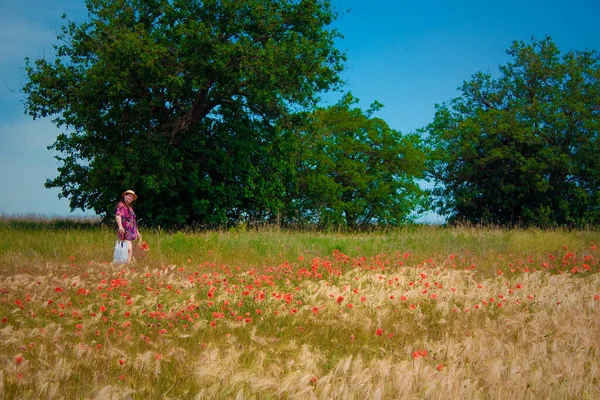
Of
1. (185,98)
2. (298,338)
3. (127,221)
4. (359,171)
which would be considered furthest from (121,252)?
(359,171)

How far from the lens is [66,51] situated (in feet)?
84.6

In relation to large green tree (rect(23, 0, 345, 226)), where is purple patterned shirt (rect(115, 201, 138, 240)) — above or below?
below

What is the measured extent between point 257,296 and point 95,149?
727 inches

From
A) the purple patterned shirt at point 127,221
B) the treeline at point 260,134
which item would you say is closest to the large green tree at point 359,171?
the treeline at point 260,134

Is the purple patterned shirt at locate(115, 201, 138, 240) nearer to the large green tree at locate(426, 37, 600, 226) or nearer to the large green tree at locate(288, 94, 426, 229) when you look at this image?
the large green tree at locate(288, 94, 426, 229)

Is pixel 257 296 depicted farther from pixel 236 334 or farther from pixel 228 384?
pixel 228 384

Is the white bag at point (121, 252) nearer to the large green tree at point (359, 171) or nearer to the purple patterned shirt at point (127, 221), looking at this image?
the purple patterned shirt at point (127, 221)

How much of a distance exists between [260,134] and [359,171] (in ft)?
27.1

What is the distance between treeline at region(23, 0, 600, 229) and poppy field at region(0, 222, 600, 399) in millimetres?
11981

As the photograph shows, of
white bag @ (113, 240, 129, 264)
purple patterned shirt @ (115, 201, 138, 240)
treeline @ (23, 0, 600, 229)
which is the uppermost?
treeline @ (23, 0, 600, 229)

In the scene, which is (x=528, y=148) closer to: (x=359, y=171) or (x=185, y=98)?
(x=359, y=171)

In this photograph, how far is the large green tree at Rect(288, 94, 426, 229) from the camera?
3027 centimetres

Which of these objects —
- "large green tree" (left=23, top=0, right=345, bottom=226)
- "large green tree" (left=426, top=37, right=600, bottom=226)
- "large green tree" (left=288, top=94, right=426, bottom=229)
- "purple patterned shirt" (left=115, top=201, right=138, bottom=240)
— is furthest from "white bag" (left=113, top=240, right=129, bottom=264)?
"large green tree" (left=426, top=37, right=600, bottom=226)

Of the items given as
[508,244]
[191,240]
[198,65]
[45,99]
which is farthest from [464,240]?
[45,99]
